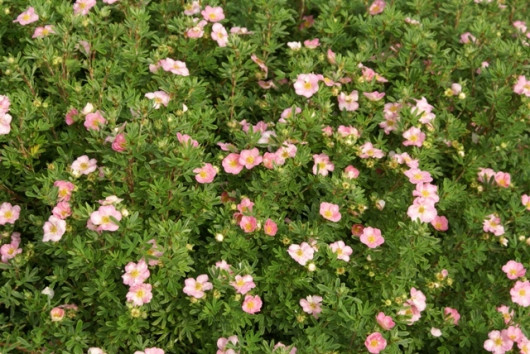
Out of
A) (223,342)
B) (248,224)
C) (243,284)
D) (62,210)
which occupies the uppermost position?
(62,210)

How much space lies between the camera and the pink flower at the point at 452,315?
3377mm

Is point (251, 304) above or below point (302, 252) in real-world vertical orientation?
below

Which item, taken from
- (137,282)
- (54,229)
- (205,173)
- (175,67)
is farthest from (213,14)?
(137,282)

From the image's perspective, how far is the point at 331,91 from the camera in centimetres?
368

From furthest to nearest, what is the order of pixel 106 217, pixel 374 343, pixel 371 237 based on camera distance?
pixel 371 237 < pixel 374 343 < pixel 106 217

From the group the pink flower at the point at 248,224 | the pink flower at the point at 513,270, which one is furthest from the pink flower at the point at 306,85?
the pink flower at the point at 513,270

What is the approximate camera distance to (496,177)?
3773mm

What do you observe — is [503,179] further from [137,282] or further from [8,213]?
[8,213]

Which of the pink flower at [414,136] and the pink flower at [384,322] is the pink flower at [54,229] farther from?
the pink flower at [414,136]

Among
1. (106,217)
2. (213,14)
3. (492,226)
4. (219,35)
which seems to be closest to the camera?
(106,217)

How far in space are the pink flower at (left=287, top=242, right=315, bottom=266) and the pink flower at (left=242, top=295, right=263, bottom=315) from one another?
278 mm

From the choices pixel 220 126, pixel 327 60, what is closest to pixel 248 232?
pixel 220 126

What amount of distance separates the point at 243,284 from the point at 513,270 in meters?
1.61

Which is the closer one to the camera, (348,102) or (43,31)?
(43,31)
